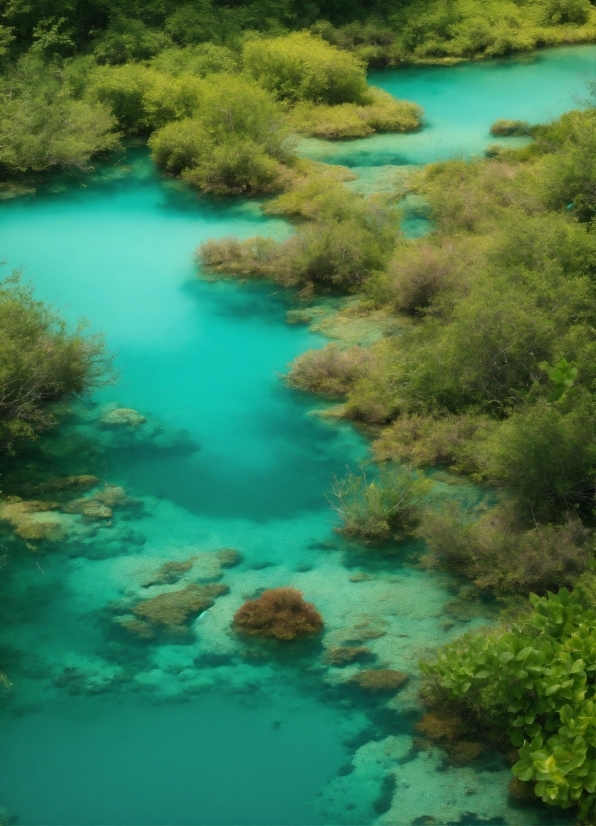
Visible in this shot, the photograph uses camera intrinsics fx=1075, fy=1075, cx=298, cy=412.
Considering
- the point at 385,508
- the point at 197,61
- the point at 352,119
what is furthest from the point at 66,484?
the point at 197,61

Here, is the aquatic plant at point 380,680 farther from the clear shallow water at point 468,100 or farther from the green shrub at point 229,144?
the clear shallow water at point 468,100

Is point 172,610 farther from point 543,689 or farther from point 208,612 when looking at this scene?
point 543,689

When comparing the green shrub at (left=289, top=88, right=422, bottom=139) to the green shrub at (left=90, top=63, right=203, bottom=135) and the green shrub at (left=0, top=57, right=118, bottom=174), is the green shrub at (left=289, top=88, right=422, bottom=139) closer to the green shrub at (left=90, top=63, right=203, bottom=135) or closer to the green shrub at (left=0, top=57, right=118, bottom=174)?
the green shrub at (left=90, top=63, right=203, bottom=135)

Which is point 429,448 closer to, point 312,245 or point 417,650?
point 417,650

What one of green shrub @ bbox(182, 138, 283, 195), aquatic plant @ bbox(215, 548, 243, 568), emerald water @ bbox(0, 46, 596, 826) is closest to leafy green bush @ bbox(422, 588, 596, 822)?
emerald water @ bbox(0, 46, 596, 826)

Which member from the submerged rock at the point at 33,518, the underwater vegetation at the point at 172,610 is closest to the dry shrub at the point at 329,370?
the submerged rock at the point at 33,518

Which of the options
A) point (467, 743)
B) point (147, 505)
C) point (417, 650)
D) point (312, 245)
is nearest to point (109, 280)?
point (312, 245)
